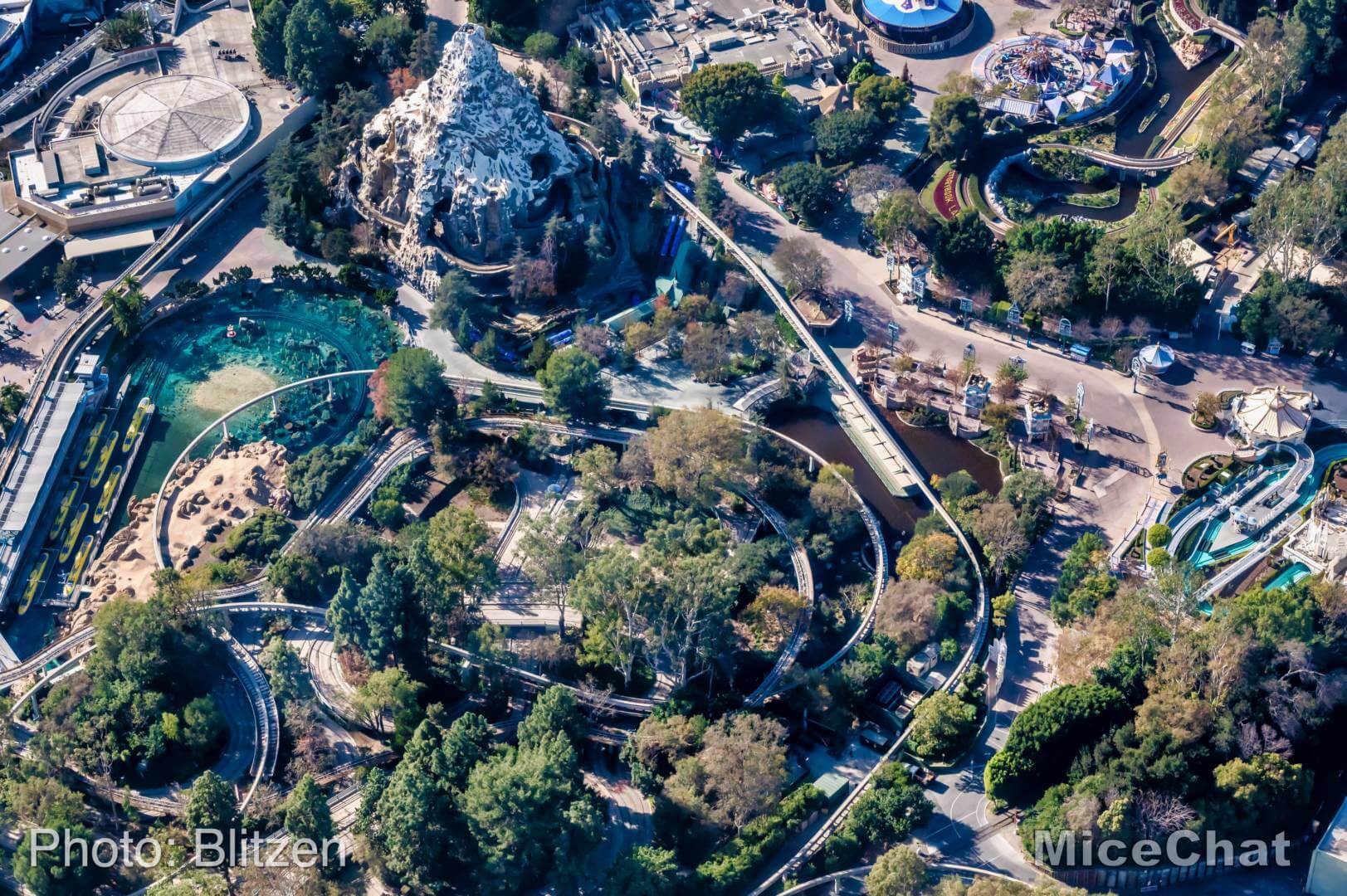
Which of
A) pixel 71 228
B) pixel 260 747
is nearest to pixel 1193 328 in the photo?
pixel 260 747

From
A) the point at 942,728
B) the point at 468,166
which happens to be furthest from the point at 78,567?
the point at 942,728

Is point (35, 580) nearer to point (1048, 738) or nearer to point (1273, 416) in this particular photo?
point (1048, 738)

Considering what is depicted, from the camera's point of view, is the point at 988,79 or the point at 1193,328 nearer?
the point at 1193,328

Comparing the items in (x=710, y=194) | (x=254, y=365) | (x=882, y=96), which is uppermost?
(x=882, y=96)

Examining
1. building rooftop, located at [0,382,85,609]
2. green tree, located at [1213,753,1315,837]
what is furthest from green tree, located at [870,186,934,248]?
building rooftop, located at [0,382,85,609]

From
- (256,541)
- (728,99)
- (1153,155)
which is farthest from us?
(1153,155)

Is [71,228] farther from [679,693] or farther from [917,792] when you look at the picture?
[917,792]

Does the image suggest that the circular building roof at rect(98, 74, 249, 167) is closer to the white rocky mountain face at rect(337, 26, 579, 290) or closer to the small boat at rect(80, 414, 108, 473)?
the white rocky mountain face at rect(337, 26, 579, 290)
